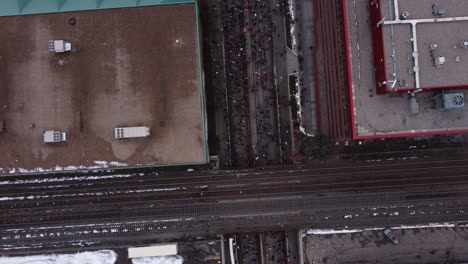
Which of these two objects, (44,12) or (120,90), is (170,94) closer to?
(120,90)

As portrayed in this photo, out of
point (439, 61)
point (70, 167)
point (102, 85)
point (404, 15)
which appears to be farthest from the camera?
point (70, 167)

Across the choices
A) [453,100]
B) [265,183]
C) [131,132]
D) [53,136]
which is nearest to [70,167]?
[53,136]

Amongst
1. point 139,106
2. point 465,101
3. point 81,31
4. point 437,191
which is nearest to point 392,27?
point 465,101

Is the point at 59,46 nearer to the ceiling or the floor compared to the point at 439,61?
nearer to the ceiling

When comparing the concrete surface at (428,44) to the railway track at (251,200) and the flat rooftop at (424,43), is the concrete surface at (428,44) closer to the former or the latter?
the flat rooftop at (424,43)

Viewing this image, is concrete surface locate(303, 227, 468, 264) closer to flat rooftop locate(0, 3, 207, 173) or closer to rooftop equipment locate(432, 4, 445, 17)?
flat rooftop locate(0, 3, 207, 173)

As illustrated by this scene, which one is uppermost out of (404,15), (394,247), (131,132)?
(404,15)

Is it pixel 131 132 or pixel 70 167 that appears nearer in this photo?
pixel 131 132

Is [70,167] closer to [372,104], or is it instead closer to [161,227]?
[161,227]
